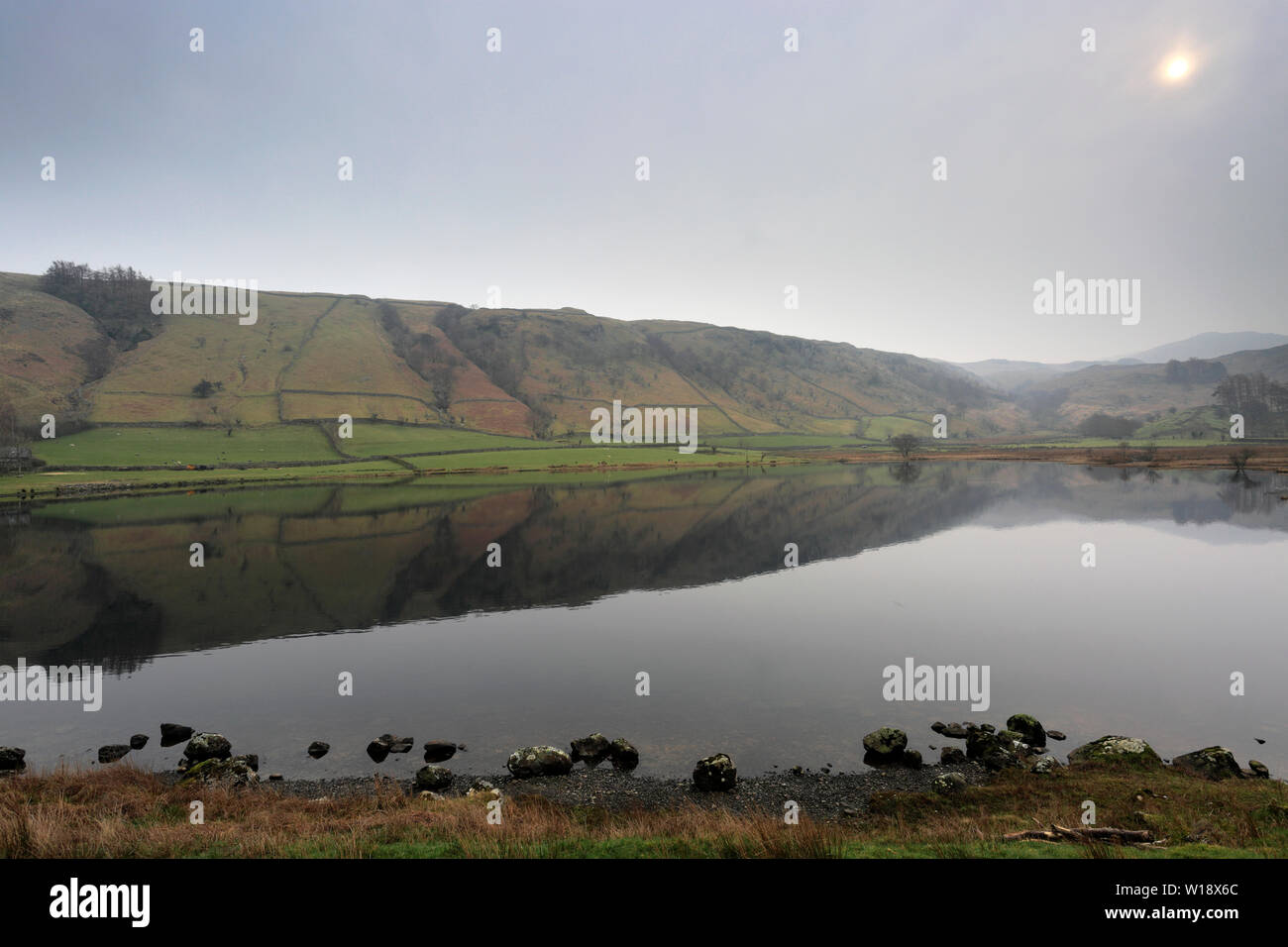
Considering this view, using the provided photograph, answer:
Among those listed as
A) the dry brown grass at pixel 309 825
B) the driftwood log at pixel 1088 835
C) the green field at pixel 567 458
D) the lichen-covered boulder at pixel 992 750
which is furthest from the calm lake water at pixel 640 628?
the green field at pixel 567 458

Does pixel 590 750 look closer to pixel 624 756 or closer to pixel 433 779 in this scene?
pixel 624 756

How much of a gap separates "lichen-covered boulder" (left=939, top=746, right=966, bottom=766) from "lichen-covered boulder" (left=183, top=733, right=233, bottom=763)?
925 inches

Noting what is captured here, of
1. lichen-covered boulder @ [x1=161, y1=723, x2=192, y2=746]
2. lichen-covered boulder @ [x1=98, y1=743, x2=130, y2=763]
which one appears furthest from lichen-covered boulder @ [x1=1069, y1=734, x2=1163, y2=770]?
lichen-covered boulder @ [x1=98, y1=743, x2=130, y2=763]

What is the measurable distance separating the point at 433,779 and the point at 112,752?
11.5 m

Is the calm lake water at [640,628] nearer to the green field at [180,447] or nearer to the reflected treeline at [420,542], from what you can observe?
the reflected treeline at [420,542]

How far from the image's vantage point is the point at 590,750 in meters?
20.0

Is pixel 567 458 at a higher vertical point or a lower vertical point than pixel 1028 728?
higher

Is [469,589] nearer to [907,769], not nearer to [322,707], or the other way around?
[322,707]

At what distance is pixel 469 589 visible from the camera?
41688mm

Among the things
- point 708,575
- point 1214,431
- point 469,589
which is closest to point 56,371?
point 469,589

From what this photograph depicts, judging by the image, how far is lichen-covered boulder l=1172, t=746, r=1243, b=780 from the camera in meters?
17.2

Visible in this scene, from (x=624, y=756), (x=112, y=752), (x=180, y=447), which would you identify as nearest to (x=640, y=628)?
(x=624, y=756)

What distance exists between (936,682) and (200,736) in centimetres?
2747

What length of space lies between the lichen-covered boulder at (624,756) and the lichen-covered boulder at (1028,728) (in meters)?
→ 12.9
